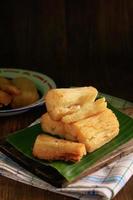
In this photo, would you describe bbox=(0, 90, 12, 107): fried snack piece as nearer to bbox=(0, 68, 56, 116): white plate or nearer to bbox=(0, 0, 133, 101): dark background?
bbox=(0, 68, 56, 116): white plate

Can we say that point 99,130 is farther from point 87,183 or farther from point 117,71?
point 117,71

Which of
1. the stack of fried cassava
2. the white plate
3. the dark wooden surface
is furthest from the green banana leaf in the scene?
the dark wooden surface

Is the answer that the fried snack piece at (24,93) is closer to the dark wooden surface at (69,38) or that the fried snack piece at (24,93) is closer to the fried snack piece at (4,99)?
the fried snack piece at (4,99)

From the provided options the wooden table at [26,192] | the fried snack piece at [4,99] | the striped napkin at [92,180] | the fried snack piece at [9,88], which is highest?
the fried snack piece at [9,88]

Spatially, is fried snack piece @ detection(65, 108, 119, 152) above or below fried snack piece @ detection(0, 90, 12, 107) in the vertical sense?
above

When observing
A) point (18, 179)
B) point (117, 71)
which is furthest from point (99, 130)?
point (117, 71)

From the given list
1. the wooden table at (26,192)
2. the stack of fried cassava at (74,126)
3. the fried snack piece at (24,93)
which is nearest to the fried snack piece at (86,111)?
the stack of fried cassava at (74,126)

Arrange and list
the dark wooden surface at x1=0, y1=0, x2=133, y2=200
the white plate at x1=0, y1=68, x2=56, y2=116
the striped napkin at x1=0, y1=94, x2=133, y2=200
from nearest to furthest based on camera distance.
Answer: the striped napkin at x1=0, y1=94, x2=133, y2=200
the white plate at x1=0, y1=68, x2=56, y2=116
the dark wooden surface at x1=0, y1=0, x2=133, y2=200
